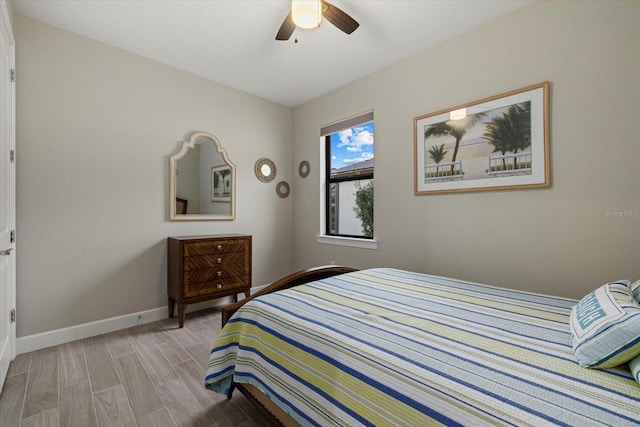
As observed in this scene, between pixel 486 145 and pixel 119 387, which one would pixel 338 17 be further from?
pixel 119 387

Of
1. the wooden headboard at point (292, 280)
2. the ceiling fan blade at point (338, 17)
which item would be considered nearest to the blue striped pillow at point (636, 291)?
the wooden headboard at point (292, 280)

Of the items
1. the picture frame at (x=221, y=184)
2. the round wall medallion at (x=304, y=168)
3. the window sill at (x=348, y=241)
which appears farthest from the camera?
the round wall medallion at (x=304, y=168)

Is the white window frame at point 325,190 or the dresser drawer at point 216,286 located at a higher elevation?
the white window frame at point 325,190

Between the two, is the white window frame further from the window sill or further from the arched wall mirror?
the arched wall mirror

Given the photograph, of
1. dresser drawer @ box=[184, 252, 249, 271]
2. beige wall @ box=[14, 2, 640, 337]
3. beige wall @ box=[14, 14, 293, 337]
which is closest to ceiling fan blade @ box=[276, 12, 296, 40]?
beige wall @ box=[14, 2, 640, 337]

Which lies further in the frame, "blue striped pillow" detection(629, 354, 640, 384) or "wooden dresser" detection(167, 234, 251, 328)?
"wooden dresser" detection(167, 234, 251, 328)

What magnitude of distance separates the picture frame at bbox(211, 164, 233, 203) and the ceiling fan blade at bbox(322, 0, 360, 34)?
2.02 meters

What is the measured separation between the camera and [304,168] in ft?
13.0

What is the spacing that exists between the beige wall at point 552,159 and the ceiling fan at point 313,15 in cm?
111

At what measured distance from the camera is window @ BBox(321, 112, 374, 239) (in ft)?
11.2

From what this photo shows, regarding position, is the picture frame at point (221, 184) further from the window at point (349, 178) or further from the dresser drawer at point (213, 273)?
the window at point (349, 178)

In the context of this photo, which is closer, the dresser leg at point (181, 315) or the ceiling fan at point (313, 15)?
the ceiling fan at point (313, 15)

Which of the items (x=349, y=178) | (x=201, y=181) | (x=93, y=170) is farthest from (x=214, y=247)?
(x=349, y=178)

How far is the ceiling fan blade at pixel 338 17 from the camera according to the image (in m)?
1.88
